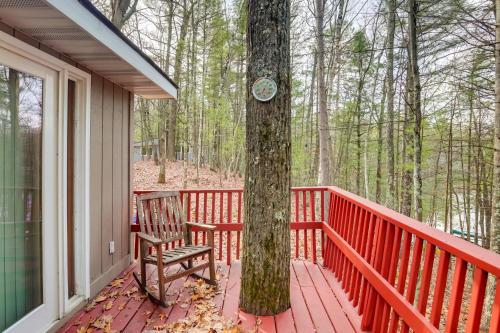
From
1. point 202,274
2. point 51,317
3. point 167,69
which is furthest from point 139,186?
point 51,317

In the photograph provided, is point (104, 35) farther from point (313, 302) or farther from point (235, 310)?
point (313, 302)

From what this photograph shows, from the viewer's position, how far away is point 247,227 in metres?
2.40

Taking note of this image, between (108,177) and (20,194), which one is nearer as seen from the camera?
(20,194)

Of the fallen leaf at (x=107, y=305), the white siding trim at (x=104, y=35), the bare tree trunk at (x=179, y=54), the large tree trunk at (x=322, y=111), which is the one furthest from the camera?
the bare tree trunk at (x=179, y=54)

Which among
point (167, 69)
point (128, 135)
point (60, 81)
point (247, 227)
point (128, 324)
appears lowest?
point (128, 324)

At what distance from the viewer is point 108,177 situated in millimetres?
3137

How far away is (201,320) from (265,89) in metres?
1.96

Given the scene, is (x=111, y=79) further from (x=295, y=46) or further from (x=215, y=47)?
(x=295, y=46)

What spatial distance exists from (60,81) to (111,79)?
817mm

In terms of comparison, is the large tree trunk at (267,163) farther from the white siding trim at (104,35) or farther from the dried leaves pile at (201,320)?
the white siding trim at (104,35)

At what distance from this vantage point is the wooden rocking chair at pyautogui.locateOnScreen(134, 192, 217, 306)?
279 cm

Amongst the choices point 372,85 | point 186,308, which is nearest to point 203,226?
point 186,308

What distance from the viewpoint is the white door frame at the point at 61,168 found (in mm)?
1990

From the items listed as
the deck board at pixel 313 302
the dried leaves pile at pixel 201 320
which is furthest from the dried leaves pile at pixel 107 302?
the deck board at pixel 313 302
